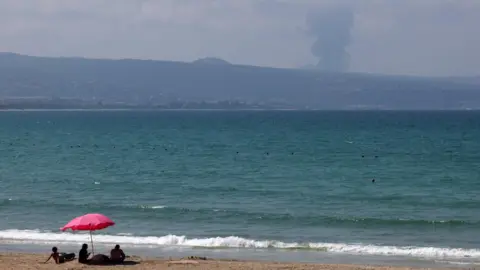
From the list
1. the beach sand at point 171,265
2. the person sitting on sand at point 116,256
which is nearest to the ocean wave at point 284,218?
the beach sand at point 171,265

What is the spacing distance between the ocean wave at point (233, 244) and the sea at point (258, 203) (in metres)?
0.05

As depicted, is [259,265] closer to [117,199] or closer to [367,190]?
[117,199]

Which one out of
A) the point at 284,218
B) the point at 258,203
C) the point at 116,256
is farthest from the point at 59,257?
the point at 258,203

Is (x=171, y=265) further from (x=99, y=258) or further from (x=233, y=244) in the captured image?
(x=233, y=244)

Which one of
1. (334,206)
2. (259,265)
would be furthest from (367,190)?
(259,265)

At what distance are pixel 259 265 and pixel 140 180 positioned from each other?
28.2m

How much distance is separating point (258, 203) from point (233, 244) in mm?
10373

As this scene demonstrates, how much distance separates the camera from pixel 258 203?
1519 inches

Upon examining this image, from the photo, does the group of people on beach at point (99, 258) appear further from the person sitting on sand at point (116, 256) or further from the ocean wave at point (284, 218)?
the ocean wave at point (284, 218)

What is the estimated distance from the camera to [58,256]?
23.2 metres

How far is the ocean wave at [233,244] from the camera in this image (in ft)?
86.8

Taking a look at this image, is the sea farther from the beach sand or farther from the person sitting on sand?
the person sitting on sand

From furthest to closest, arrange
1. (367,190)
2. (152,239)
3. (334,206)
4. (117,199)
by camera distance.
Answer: (367,190), (117,199), (334,206), (152,239)

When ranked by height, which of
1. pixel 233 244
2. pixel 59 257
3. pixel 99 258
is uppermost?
pixel 233 244
